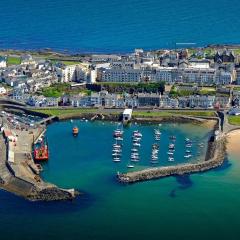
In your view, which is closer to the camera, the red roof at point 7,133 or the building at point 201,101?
the red roof at point 7,133

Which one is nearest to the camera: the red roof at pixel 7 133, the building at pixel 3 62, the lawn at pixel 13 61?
the red roof at pixel 7 133

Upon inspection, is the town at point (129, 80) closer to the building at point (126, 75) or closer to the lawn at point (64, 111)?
the building at point (126, 75)

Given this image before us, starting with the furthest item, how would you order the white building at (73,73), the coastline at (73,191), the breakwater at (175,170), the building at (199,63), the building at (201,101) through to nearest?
the building at (199,63), the white building at (73,73), the building at (201,101), the breakwater at (175,170), the coastline at (73,191)

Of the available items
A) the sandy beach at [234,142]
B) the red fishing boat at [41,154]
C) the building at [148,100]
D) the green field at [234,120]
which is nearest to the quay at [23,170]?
the red fishing boat at [41,154]

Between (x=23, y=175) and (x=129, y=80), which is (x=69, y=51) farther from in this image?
(x=23, y=175)

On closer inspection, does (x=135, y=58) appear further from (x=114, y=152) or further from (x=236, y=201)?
(x=236, y=201)

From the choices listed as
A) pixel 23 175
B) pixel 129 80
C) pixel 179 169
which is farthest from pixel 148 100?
pixel 23 175

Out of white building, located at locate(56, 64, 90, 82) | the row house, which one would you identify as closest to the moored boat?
the row house
